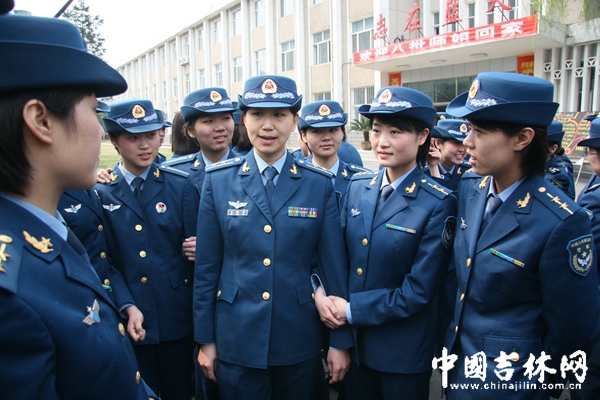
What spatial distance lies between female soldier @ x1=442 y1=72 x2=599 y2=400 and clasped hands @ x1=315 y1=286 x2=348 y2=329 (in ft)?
1.96

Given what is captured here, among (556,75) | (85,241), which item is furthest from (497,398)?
(556,75)

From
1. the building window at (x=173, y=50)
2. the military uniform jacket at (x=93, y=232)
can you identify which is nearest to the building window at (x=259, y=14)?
the building window at (x=173, y=50)

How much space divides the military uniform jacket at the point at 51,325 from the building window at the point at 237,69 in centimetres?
2843

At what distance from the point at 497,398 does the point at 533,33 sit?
1375cm

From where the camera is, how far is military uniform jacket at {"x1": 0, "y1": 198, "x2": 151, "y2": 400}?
0.93m

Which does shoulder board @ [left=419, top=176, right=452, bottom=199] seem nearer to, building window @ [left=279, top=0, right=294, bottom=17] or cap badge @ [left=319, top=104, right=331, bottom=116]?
cap badge @ [left=319, top=104, right=331, bottom=116]

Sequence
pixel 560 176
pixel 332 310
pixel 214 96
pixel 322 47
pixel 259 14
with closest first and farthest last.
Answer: pixel 332 310
pixel 214 96
pixel 560 176
pixel 322 47
pixel 259 14

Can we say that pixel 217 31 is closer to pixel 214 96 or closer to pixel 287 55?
pixel 287 55

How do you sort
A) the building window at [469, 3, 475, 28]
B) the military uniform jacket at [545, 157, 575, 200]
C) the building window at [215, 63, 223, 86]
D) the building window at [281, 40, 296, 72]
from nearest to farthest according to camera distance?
the military uniform jacket at [545, 157, 575, 200]
the building window at [469, 3, 475, 28]
the building window at [281, 40, 296, 72]
the building window at [215, 63, 223, 86]

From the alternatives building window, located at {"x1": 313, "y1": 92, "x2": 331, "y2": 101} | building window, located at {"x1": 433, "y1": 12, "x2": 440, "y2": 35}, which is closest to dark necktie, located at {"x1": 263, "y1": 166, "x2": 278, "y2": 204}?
building window, located at {"x1": 433, "y1": 12, "x2": 440, "y2": 35}

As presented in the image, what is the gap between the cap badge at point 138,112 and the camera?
263 centimetres

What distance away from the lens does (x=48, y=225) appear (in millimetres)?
1169

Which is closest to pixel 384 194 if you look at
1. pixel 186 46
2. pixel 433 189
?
pixel 433 189

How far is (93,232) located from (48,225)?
1.21 metres
